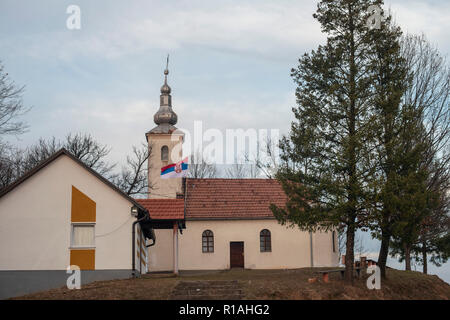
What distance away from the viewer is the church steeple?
3941 centimetres

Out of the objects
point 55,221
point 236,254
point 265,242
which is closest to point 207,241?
point 236,254

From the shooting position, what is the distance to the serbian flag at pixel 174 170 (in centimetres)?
3747

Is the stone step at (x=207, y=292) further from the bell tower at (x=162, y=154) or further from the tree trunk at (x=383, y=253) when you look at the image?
the bell tower at (x=162, y=154)

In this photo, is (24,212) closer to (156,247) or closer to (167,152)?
(156,247)

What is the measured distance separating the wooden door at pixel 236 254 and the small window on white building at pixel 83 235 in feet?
44.3

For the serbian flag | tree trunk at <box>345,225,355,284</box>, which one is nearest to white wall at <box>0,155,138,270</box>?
tree trunk at <box>345,225,355,284</box>

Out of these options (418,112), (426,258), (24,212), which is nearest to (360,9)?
(418,112)

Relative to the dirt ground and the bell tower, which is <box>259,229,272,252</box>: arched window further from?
the dirt ground

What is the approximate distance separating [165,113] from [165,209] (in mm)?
16805

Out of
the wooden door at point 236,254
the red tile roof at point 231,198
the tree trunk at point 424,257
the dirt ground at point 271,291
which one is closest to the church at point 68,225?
the dirt ground at point 271,291

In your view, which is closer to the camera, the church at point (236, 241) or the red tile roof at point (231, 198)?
the church at point (236, 241)

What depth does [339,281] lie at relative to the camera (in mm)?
20500

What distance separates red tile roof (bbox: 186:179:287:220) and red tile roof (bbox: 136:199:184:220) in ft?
30.1

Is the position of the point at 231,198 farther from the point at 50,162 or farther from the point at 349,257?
the point at 50,162
